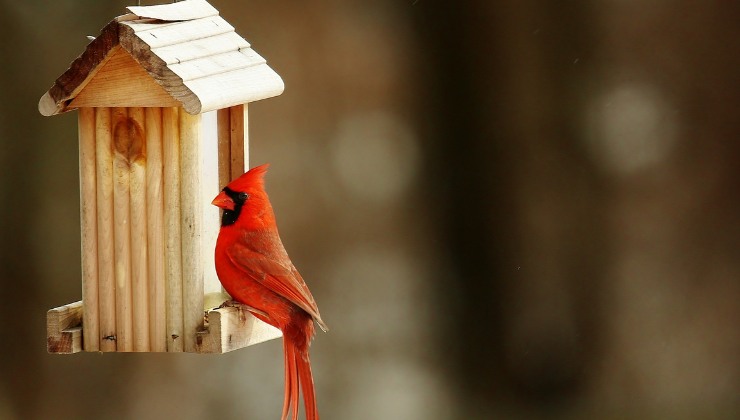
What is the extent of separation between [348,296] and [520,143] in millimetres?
1153

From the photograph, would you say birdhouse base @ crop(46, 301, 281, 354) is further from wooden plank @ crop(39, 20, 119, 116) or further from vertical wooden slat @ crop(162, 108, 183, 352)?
wooden plank @ crop(39, 20, 119, 116)

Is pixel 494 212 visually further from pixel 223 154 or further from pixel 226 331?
pixel 226 331

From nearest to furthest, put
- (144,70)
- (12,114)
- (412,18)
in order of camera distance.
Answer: (144,70) < (12,114) < (412,18)

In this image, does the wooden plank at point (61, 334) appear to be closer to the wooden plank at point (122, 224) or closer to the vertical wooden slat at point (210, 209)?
the wooden plank at point (122, 224)

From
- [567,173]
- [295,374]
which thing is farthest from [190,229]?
[567,173]

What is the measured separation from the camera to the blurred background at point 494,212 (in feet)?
19.0

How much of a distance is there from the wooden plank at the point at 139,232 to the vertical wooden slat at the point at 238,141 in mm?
408

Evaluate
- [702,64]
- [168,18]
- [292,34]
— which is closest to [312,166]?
[292,34]

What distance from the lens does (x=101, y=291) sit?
9.84 ft

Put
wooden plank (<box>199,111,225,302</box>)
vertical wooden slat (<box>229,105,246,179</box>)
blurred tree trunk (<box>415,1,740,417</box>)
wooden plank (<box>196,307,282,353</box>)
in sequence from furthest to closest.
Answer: blurred tree trunk (<box>415,1,740,417</box>)
vertical wooden slat (<box>229,105,246,179</box>)
wooden plank (<box>199,111,225,302</box>)
wooden plank (<box>196,307,282,353</box>)

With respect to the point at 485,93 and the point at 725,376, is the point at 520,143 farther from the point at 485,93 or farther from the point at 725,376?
the point at 725,376

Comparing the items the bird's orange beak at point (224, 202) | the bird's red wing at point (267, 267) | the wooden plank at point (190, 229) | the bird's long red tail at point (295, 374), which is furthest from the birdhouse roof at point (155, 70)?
the bird's long red tail at point (295, 374)

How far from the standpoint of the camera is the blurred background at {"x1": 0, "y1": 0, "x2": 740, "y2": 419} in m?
5.78

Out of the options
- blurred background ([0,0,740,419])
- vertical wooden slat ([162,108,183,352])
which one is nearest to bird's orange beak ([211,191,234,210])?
vertical wooden slat ([162,108,183,352])
